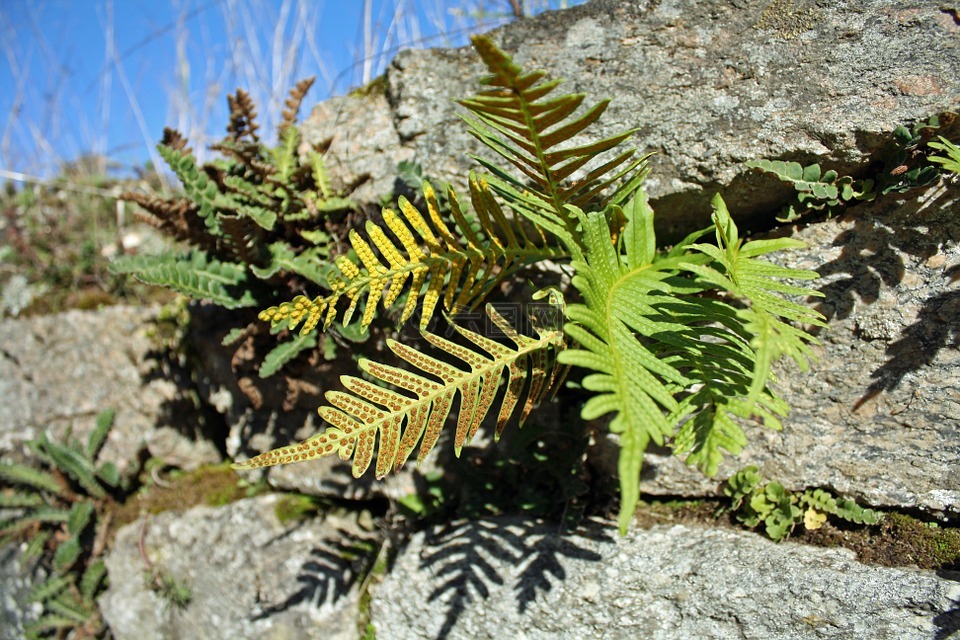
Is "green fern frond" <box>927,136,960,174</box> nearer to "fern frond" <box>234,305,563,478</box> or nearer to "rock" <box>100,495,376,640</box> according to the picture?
"fern frond" <box>234,305,563,478</box>

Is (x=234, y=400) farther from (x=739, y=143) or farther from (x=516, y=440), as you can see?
(x=739, y=143)

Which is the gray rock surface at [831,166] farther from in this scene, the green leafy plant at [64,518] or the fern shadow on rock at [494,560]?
the green leafy plant at [64,518]

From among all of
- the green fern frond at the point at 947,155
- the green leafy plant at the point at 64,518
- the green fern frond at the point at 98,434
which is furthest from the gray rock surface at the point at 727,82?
the green leafy plant at the point at 64,518

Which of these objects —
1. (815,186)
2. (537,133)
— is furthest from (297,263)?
(815,186)

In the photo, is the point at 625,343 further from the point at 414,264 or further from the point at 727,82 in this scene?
the point at 727,82

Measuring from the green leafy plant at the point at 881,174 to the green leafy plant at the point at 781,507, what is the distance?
96 cm

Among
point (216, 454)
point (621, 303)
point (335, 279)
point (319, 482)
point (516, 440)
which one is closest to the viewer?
point (621, 303)

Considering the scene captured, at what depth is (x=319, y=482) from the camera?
3.13m

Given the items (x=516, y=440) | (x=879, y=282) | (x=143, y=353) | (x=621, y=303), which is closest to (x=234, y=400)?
(x=143, y=353)

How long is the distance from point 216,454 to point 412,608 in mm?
1784

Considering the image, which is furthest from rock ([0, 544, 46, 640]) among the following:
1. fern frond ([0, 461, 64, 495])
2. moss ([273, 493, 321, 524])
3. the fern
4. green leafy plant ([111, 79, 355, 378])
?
the fern

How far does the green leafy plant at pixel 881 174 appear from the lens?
194 cm

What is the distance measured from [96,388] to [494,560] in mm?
2798

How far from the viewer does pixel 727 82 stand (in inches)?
89.2
